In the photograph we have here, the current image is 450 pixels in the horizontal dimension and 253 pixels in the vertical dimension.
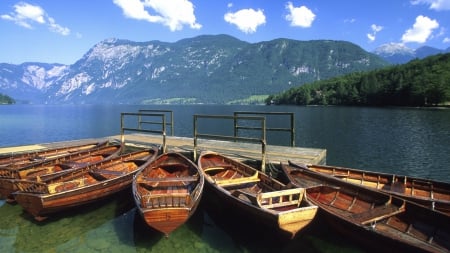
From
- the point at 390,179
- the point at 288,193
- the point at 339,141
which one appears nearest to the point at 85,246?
the point at 288,193

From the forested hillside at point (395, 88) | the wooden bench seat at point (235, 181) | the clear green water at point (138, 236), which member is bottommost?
the clear green water at point (138, 236)

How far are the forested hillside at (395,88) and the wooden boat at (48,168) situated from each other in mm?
94872

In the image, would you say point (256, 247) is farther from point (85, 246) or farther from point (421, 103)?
point (421, 103)

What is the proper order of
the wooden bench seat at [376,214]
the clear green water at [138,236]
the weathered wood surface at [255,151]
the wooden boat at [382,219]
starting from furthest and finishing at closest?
the weathered wood surface at [255,151] → the clear green water at [138,236] → the wooden bench seat at [376,214] → the wooden boat at [382,219]

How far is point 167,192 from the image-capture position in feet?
37.3

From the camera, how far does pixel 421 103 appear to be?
3620 inches

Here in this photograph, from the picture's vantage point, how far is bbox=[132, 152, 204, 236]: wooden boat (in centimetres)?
859

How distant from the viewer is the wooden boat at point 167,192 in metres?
8.59

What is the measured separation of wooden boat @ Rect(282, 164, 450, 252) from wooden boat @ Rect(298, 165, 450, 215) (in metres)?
0.91

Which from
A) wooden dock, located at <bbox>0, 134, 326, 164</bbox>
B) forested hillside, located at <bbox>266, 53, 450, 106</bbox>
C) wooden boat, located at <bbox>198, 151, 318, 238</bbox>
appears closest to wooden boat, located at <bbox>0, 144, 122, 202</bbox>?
wooden dock, located at <bbox>0, 134, 326, 164</bbox>

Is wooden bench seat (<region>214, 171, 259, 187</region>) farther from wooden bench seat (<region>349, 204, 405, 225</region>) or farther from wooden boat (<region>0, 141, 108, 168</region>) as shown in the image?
wooden boat (<region>0, 141, 108, 168</region>)

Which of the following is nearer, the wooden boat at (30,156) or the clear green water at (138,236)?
the clear green water at (138,236)

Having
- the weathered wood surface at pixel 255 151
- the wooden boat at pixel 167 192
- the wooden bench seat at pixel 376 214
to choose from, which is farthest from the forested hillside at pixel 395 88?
the wooden boat at pixel 167 192

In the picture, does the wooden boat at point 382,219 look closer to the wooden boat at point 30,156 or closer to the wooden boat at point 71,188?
the wooden boat at point 71,188
